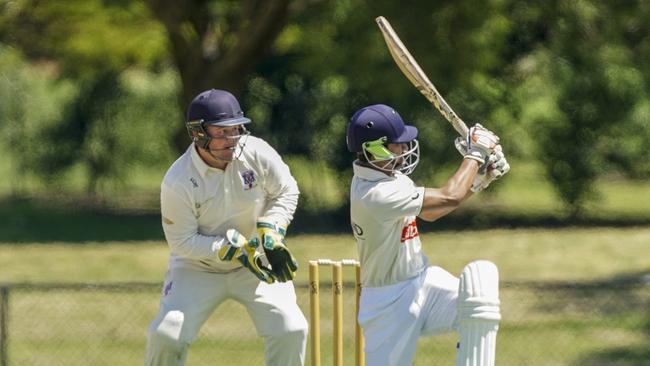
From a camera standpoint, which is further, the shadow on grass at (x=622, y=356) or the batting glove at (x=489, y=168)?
the shadow on grass at (x=622, y=356)

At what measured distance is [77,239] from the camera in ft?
54.8

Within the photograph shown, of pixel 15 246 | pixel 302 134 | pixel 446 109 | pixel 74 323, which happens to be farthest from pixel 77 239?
pixel 446 109

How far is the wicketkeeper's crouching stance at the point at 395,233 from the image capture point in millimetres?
5934

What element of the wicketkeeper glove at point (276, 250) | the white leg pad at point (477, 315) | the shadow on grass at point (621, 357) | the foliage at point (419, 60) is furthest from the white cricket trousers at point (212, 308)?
the foliage at point (419, 60)

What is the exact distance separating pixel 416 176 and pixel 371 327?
1052 cm

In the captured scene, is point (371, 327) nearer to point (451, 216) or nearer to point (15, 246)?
point (15, 246)

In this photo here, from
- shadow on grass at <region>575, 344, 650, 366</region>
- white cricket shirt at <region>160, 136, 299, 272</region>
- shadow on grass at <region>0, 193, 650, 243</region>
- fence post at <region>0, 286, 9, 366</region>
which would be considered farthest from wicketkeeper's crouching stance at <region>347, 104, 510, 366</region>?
shadow on grass at <region>0, 193, 650, 243</region>

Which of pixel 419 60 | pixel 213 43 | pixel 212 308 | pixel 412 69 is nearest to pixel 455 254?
pixel 419 60

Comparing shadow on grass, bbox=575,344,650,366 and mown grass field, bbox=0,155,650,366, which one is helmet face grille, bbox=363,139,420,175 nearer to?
mown grass field, bbox=0,155,650,366

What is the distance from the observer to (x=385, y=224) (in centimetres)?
592

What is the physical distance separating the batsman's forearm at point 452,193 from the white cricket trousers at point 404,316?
0.98 feet

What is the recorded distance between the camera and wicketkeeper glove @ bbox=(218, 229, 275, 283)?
6.18m

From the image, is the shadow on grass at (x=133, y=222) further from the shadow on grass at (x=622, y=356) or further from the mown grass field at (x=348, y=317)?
the shadow on grass at (x=622, y=356)

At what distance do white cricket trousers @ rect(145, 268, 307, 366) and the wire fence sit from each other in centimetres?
207
